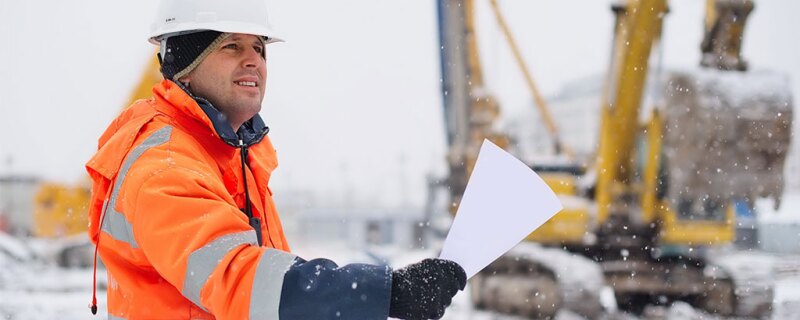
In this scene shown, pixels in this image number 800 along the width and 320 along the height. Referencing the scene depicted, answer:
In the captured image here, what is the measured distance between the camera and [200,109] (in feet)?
5.28

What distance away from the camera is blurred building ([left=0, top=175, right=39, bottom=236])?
28.6m

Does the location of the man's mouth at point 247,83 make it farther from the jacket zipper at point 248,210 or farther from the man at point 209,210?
the jacket zipper at point 248,210

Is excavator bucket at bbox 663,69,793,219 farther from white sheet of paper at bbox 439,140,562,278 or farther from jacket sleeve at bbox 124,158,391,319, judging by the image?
jacket sleeve at bbox 124,158,391,319

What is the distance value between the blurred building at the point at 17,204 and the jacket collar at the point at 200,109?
28828mm

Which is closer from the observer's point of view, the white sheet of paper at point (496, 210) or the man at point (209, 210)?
the man at point (209, 210)

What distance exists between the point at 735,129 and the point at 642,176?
6.12 feet

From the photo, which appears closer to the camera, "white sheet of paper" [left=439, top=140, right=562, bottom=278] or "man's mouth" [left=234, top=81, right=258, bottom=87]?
"white sheet of paper" [left=439, top=140, right=562, bottom=278]

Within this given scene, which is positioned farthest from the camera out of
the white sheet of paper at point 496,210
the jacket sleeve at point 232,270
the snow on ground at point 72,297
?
the snow on ground at point 72,297

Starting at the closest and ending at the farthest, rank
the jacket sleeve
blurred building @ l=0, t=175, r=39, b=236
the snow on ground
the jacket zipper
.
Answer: the jacket sleeve, the jacket zipper, the snow on ground, blurred building @ l=0, t=175, r=39, b=236

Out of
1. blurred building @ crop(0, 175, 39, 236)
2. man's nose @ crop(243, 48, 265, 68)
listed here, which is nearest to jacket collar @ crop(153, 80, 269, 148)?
man's nose @ crop(243, 48, 265, 68)

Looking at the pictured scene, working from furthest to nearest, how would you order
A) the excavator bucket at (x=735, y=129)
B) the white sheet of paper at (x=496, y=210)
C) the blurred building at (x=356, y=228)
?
1. the blurred building at (x=356, y=228)
2. the excavator bucket at (x=735, y=129)
3. the white sheet of paper at (x=496, y=210)

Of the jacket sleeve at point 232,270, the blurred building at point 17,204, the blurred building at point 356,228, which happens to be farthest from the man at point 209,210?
the blurred building at point 17,204

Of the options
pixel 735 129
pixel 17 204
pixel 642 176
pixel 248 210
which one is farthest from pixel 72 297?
pixel 17 204

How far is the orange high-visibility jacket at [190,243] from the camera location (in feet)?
4.44
